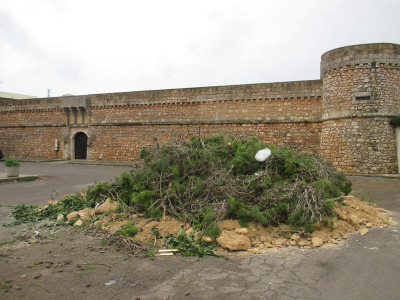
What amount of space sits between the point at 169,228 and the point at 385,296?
3.06 metres

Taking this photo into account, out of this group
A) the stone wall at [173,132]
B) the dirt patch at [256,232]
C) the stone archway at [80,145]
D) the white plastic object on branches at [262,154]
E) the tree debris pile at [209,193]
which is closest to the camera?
the dirt patch at [256,232]

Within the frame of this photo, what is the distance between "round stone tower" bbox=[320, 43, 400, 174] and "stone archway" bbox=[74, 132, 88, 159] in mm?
18704

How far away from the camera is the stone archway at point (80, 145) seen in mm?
25047

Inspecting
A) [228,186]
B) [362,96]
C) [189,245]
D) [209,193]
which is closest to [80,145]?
[362,96]

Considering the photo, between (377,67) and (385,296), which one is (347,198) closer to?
(385,296)

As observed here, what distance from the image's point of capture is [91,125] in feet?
78.7

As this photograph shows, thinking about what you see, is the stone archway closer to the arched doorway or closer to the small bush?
the arched doorway

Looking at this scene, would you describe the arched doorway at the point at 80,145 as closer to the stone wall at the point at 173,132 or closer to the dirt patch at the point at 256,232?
the stone wall at the point at 173,132

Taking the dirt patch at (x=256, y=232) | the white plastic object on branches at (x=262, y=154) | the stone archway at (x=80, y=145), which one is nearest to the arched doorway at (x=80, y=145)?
the stone archway at (x=80, y=145)

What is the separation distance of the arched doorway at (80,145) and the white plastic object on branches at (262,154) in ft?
69.5

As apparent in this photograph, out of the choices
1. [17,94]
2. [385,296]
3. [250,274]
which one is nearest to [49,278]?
[250,274]

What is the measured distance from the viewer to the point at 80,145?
993 inches

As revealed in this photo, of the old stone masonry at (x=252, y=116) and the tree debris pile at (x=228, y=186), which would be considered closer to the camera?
the tree debris pile at (x=228, y=186)

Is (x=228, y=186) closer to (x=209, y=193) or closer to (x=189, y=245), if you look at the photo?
(x=209, y=193)
